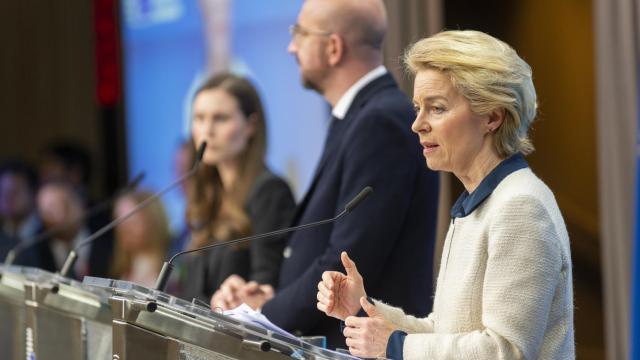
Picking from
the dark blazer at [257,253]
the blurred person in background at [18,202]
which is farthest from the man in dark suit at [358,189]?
the blurred person in background at [18,202]

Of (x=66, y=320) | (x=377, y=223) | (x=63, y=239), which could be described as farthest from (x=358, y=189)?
(x=63, y=239)

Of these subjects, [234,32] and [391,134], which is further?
[234,32]

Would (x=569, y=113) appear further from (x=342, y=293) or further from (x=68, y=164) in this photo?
(x=68, y=164)

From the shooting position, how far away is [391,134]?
3227mm

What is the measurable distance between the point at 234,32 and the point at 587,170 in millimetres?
2248

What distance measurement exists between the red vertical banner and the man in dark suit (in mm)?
4457

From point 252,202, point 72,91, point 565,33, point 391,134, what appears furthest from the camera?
point 72,91

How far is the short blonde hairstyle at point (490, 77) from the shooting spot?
7.32 feet

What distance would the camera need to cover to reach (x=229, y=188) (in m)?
4.20

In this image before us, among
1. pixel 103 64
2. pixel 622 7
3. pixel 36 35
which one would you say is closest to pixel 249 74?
pixel 103 64

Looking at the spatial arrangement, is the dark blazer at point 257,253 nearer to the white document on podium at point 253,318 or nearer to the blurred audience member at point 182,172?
the blurred audience member at point 182,172

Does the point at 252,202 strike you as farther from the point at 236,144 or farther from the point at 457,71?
the point at 457,71

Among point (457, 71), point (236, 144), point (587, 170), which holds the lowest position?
point (587, 170)

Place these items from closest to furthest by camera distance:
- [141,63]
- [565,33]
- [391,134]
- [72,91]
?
[391,134] → [565,33] → [141,63] → [72,91]
